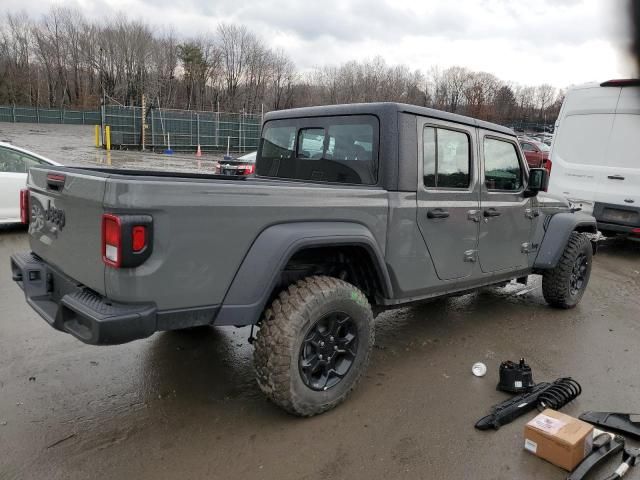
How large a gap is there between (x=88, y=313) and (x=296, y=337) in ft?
3.54

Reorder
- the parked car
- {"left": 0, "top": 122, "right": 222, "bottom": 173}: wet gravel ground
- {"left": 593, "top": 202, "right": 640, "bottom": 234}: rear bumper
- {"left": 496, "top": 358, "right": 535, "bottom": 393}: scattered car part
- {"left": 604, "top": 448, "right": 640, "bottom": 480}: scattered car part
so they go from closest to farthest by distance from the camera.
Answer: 1. {"left": 604, "top": 448, "right": 640, "bottom": 480}: scattered car part
2. {"left": 496, "top": 358, "right": 535, "bottom": 393}: scattered car part
3. {"left": 593, "top": 202, "right": 640, "bottom": 234}: rear bumper
4. the parked car
5. {"left": 0, "top": 122, "right": 222, "bottom": 173}: wet gravel ground

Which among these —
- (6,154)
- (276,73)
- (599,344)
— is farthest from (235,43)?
(599,344)

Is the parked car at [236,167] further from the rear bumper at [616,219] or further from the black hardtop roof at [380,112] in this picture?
the black hardtop roof at [380,112]

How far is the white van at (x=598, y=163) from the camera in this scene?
24.6 ft

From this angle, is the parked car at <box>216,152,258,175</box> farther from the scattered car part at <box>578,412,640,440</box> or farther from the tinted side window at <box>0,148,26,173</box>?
the scattered car part at <box>578,412,640,440</box>

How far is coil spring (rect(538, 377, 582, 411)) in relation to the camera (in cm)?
326

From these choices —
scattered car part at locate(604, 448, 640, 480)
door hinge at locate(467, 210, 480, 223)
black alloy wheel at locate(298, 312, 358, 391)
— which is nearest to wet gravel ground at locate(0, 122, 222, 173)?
door hinge at locate(467, 210, 480, 223)

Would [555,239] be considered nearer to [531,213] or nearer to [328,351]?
[531,213]

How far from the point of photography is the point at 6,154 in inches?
299

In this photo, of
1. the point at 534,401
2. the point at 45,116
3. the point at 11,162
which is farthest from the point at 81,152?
the point at 45,116

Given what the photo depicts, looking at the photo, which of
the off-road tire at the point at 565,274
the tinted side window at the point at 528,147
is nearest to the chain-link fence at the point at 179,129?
the tinted side window at the point at 528,147

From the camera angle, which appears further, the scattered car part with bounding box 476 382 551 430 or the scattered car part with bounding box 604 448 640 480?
the scattered car part with bounding box 476 382 551 430

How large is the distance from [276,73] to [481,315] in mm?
69067

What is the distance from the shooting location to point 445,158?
377 centimetres
